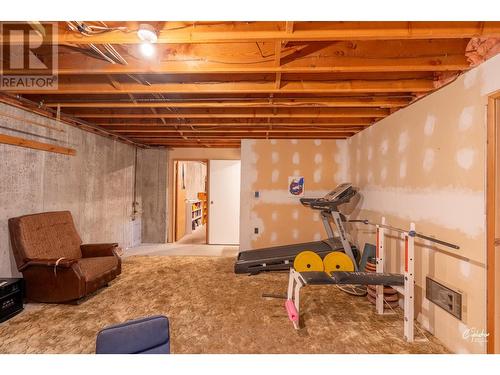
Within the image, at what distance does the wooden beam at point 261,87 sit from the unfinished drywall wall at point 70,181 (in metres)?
0.82

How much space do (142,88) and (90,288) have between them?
2.36 meters

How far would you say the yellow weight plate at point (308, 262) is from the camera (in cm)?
374

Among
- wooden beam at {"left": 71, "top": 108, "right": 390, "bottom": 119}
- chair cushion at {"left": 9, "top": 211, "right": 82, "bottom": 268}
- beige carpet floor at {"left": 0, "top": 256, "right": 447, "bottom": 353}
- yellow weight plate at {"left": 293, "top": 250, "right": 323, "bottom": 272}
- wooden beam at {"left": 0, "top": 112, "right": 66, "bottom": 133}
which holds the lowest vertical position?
beige carpet floor at {"left": 0, "top": 256, "right": 447, "bottom": 353}

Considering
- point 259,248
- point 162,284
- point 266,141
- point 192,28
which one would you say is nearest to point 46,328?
point 162,284

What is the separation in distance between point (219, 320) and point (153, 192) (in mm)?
4416

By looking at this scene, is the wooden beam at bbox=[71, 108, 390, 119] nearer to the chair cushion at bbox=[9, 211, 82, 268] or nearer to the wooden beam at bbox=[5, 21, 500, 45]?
the chair cushion at bbox=[9, 211, 82, 268]

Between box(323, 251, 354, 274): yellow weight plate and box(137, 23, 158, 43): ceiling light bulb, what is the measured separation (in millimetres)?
3324

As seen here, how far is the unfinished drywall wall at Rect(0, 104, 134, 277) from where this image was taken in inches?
117

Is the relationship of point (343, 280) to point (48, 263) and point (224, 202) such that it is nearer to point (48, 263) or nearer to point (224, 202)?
point (48, 263)

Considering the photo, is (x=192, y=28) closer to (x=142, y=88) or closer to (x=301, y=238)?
(x=142, y=88)

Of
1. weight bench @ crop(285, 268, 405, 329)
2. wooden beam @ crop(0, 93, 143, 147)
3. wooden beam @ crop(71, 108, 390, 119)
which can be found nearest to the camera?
weight bench @ crop(285, 268, 405, 329)

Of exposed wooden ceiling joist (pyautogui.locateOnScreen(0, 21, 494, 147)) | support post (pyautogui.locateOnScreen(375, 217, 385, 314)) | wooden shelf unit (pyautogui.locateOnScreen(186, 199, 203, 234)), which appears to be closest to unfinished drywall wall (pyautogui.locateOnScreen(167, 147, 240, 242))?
wooden shelf unit (pyautogui.locateOnScreen(186, 199, 203, 234))

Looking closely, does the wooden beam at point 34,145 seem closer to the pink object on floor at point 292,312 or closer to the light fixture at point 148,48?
the light fixture at point 148,48

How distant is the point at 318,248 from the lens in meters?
4.19
